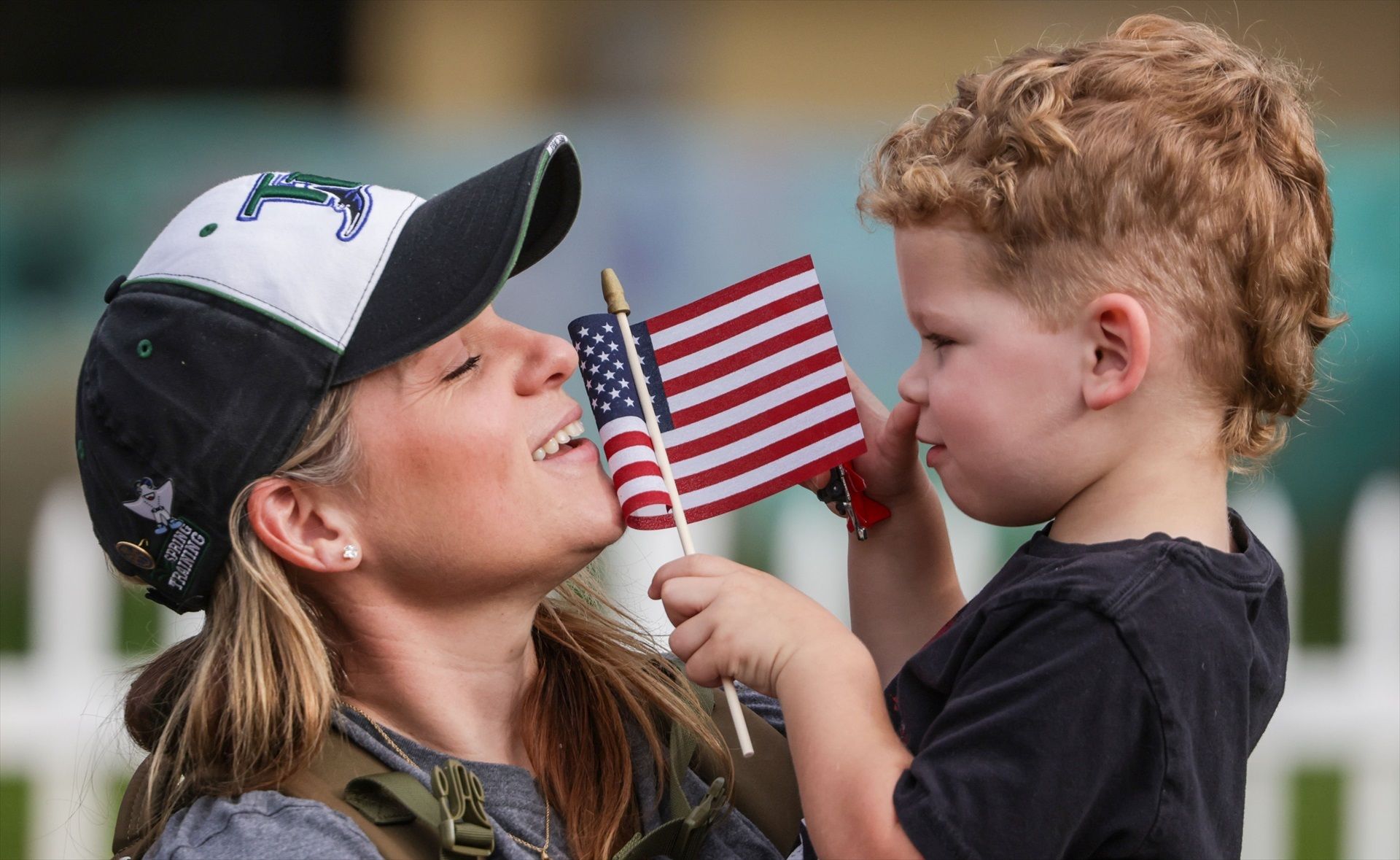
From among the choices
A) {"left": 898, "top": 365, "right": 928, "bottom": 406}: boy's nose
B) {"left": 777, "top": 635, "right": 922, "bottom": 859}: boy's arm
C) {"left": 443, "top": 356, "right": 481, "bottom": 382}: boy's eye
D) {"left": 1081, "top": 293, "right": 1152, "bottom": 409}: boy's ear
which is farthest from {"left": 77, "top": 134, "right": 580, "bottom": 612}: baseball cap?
{"left": 1081, "top": 293, "right": 1152, "bottom": 409}: boy's ear

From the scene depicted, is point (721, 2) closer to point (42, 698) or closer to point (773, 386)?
point (42, 698)

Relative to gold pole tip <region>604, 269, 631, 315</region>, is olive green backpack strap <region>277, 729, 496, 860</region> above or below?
below

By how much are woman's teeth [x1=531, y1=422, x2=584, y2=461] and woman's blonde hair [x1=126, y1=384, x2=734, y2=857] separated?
28 centimetres

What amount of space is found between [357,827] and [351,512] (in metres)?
0.48

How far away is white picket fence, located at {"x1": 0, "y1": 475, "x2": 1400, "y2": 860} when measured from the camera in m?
4.72

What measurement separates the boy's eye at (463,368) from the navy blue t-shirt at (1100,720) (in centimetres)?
85

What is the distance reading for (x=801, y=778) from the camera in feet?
6.18

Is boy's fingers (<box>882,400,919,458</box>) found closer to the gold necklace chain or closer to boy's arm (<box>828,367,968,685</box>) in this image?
boy's arm (<box>828,367,968,685</box>)

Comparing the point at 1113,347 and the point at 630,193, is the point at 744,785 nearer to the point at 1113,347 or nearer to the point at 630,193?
the point at 1113,347

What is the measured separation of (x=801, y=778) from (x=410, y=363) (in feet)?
2.67

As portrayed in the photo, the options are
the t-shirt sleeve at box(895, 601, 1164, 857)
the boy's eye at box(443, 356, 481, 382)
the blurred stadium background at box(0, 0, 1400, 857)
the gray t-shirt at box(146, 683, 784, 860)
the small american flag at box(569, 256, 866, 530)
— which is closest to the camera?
the t-shirt sleeve at box(895, 601, 1164, 857)

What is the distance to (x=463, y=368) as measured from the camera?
2.17 meters

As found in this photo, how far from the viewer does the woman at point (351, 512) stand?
1990 mm

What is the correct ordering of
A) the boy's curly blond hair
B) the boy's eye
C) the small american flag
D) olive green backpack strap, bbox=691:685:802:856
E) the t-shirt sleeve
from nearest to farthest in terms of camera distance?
the t-shirt sleeve
the boy's curly blond hair
the boy's eye
olive green backpack strap, bbox=691:685:802:856
the small american flag
